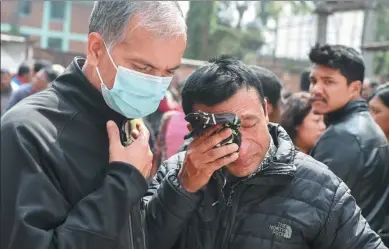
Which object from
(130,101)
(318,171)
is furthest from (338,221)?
(130,101)

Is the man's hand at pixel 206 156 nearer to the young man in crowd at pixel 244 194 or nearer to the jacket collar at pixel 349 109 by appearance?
the young man in crowd at pixel 244 194

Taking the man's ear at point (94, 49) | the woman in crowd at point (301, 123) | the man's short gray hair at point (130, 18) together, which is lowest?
the woman in crowd at point (301, 123)

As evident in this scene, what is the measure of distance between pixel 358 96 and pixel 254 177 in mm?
1868

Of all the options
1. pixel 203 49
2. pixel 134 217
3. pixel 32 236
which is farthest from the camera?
pixel 203 49

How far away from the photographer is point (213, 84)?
83.0 inches

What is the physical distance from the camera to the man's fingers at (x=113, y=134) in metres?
1.65

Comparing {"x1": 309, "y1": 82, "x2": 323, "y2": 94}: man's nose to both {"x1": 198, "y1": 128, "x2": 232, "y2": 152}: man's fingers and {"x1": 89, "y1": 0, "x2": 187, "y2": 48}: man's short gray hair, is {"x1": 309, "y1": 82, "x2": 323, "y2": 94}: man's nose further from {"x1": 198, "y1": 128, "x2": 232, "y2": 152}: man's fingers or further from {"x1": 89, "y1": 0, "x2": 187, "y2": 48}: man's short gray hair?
{"x1": 89, "y1": 0, "x2": 187, "y2": 48}: man's short gray hair

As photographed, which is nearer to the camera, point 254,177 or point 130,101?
point 130,101

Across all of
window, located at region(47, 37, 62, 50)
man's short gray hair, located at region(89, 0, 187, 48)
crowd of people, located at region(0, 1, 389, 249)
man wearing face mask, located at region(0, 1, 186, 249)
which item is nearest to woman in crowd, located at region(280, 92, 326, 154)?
crowd of people, located at region(0, 1, 389, 249)

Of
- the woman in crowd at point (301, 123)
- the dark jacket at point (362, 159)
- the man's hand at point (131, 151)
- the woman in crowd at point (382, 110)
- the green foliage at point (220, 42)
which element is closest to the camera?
the man's hand at point (131, 151)

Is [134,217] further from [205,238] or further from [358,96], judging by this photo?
[358,96]

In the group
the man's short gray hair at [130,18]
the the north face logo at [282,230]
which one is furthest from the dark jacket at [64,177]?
the the north face logo at [282,230]

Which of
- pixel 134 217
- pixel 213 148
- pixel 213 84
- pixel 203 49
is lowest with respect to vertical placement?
pixel 203 49

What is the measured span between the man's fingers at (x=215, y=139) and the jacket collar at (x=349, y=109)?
1.83 metres
